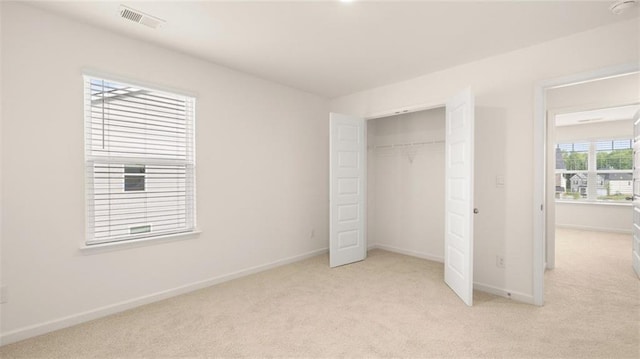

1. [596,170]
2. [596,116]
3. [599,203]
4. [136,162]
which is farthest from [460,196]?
[596,170]

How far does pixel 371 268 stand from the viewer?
4.22 meters

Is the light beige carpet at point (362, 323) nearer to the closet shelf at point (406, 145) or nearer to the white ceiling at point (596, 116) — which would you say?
the closet shelf at point (406, 145)

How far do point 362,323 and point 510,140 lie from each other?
2385 mm

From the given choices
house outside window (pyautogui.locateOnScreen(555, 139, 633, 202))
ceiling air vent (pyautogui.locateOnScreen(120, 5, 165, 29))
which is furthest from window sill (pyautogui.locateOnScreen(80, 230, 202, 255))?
house outside window (pyautogui.locateOnScreen(555, 139, 633, 202))

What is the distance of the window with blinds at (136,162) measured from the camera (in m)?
2.78

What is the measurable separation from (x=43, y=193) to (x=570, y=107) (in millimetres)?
5789

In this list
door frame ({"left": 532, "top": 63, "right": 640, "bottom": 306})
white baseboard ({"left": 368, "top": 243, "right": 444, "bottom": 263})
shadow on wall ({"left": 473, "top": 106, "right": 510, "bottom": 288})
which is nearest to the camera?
door frame ({"left": 532, "top": 63, "right": 640, "bottom": 306})

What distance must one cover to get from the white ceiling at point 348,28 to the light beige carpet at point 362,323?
2551mm

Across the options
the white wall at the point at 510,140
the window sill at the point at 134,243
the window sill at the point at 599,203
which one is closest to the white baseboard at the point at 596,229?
the window sill at the point at 599,203

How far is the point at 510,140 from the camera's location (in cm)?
322

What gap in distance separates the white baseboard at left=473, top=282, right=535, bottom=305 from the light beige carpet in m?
0.12

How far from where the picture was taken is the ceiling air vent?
96.2 inches

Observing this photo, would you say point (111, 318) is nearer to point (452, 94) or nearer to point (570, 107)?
point (452, 94)

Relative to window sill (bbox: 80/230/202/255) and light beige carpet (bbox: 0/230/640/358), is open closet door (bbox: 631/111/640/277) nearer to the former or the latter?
light beige carpet (bbox: 0/230/640/358)
